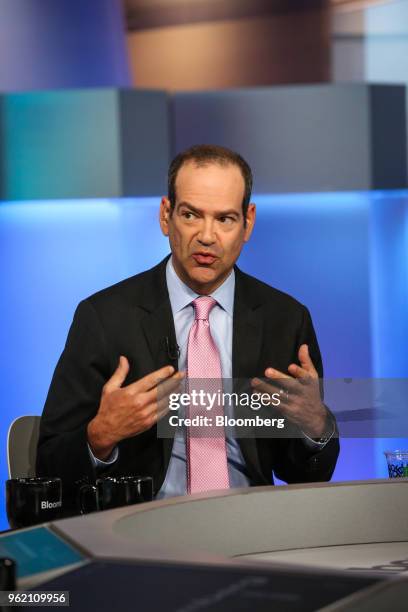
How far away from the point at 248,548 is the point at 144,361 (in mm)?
852

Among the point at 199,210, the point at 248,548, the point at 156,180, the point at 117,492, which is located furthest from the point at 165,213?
the point at 156,180

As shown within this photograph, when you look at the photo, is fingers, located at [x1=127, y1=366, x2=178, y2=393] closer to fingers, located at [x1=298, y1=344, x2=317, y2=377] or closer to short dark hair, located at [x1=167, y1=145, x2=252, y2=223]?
fingers, located at [x1=298, y1=344, x2=317, y2=377]

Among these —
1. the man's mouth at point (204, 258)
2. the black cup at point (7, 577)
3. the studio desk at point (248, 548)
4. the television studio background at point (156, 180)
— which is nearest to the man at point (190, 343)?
the man's mouth at point (204, 258)

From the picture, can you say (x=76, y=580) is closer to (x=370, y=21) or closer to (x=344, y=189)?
(x=344, y=189)

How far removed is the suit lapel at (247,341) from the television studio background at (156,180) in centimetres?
264

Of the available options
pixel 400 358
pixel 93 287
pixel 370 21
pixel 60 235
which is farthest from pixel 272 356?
pixel 370 21

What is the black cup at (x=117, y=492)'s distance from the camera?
1.31 m

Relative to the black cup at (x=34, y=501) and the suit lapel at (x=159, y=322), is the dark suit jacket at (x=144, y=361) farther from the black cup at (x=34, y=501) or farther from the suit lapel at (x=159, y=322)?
the black cup at (x=34, y=501)

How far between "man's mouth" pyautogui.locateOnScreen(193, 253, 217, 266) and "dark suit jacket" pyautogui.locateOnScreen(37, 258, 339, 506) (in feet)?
0.37

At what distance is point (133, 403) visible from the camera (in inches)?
64.4

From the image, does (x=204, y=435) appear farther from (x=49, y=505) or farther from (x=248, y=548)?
(x=248, y=548)

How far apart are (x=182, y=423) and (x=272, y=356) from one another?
1.45ft

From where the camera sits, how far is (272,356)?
1.99 meters

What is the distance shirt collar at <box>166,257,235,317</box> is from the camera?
1.96m
